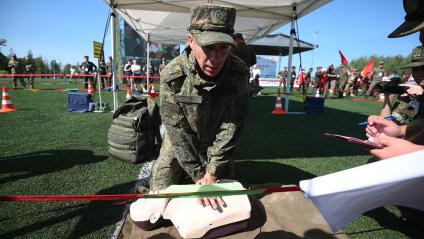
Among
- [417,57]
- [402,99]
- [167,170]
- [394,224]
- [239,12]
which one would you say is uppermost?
[239,12]

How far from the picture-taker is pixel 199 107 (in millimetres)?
2531

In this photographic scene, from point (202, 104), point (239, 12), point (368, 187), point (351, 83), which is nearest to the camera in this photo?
point (368, 187)

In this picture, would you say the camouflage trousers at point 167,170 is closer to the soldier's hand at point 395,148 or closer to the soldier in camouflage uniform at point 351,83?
the soldier's hand at point 395,148

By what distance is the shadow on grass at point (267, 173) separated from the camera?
355 centimetres

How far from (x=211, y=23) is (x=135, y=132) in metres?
2.48

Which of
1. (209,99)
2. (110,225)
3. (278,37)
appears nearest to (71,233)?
(110,225)

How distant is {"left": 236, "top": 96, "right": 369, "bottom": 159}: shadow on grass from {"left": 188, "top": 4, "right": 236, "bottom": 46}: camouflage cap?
2795 millimetres

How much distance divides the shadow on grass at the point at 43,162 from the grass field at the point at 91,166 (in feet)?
0.04

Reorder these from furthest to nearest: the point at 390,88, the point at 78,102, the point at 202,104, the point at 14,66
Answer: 1. the point at 14,66
2. the point at 78,102
3. the point at 390,88
4. the point at 202,104

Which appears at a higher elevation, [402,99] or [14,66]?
[14,66]

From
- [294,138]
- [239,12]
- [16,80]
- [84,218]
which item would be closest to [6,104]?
[84,218]

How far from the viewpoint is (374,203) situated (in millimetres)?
1083

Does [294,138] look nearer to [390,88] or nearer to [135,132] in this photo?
[390,88]

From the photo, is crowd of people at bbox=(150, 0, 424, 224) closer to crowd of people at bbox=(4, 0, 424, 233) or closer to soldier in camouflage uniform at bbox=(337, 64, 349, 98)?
crowd of people at bbox=(4, 0, 424, 233)
